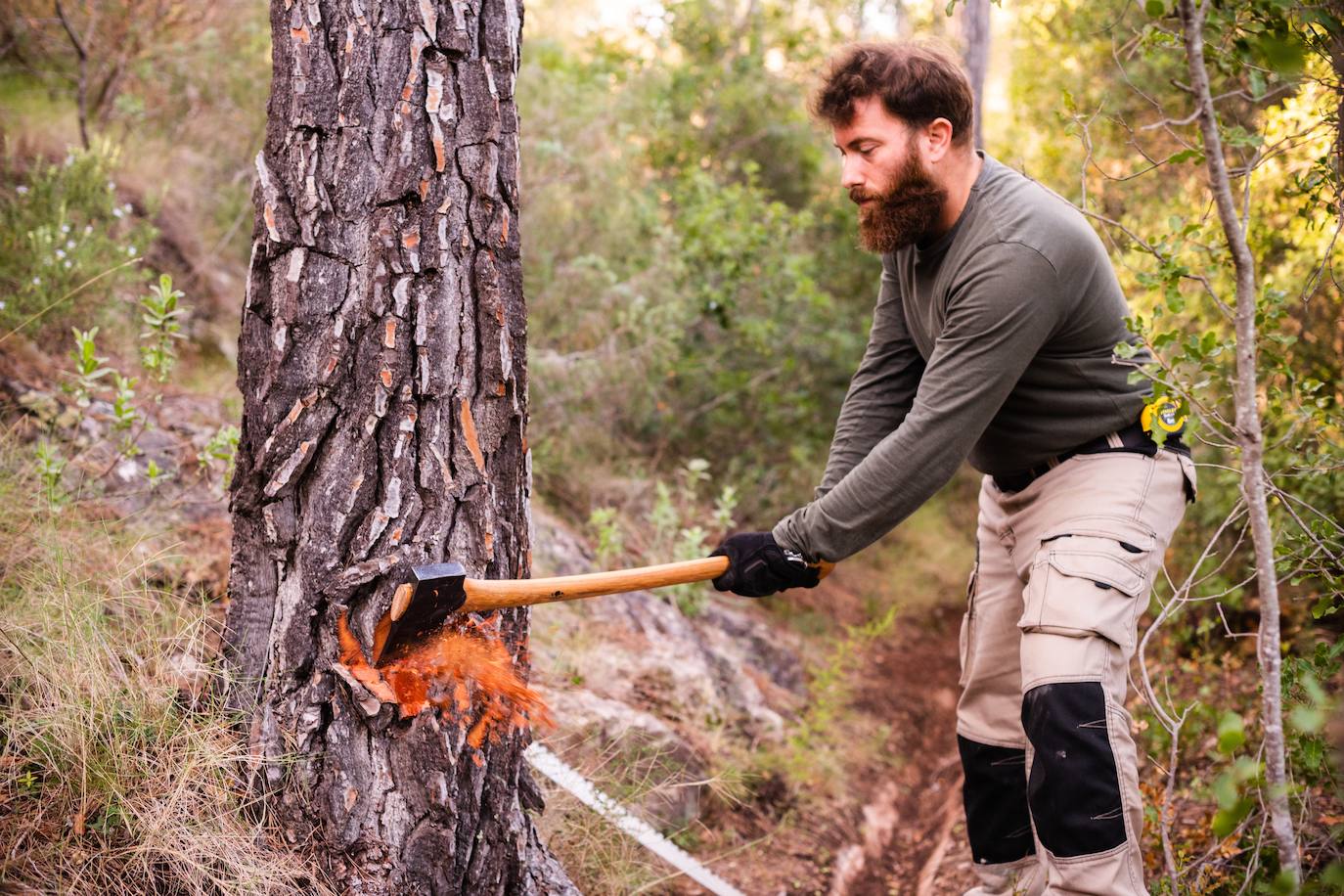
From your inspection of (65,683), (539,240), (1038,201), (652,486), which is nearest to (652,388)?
(652,486)

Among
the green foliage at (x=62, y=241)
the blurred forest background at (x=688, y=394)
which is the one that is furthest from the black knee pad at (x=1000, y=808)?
the green foliage at (x=62, y=241)

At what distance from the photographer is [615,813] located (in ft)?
10.1

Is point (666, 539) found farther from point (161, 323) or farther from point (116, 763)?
point (116, 763)

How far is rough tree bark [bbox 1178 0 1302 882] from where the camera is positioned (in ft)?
5.98

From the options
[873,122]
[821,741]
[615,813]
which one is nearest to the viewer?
[873,122]

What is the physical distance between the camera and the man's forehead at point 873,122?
8.93ft

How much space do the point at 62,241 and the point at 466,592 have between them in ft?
11.0

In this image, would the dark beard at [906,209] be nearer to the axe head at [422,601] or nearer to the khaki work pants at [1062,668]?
the khaki work pants at [1062,668]

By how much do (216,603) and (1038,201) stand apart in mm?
2703

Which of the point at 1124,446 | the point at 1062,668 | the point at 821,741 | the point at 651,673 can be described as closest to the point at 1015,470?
the point at 1124,446

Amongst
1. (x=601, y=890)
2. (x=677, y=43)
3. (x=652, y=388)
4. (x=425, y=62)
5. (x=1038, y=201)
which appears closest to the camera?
(x=425, y=62)

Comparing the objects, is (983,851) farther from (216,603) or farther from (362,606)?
(216,603)

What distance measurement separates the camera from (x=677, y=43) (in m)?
8.32

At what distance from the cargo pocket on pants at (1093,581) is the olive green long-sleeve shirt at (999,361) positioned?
27 centimetres
